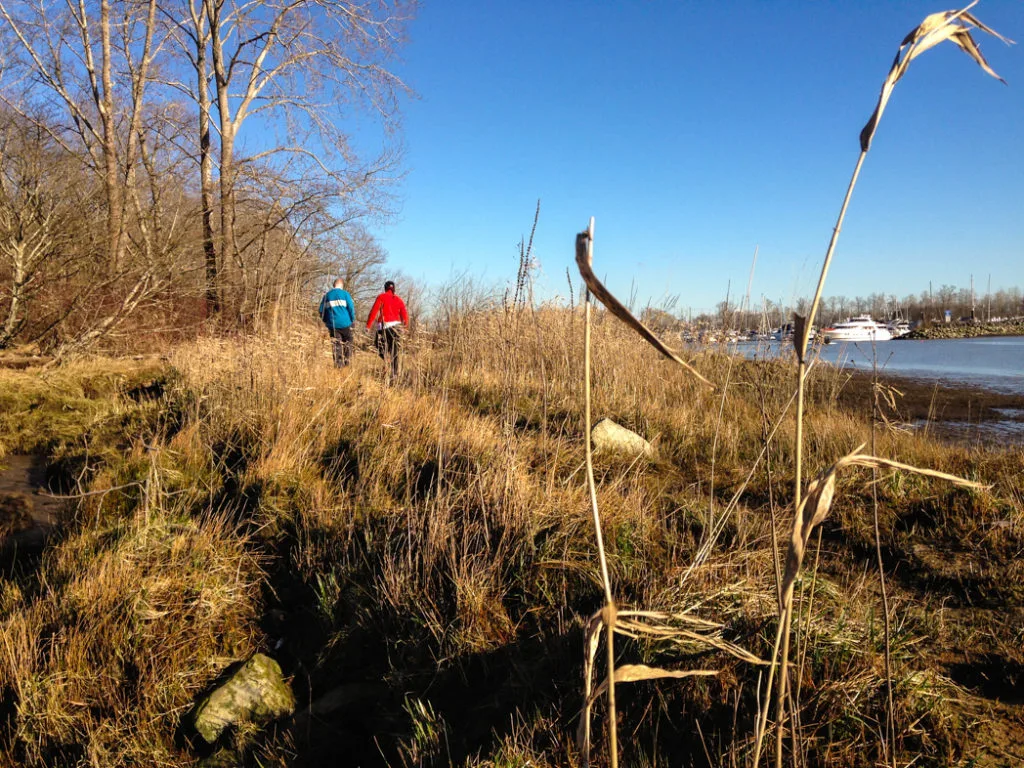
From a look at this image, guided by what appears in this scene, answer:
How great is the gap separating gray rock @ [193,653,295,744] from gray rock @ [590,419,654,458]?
8.89ft

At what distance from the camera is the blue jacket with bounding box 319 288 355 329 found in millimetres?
8539

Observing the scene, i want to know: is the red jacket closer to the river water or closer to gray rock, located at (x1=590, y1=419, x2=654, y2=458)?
gray rock, located at (x1=590, y1=419, x2=654, y2=458)

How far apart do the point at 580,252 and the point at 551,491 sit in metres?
2.93

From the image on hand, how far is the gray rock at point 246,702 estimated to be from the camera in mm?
2584

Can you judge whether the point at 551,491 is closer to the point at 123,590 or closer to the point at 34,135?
the point at 123,590

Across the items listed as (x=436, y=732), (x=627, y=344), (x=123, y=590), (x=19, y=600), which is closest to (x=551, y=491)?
(x=436, y=732)

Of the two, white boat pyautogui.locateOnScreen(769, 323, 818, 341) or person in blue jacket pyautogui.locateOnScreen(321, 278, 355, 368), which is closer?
white boat pyautogui.locateOnScreen(769, 323, 818, 341)

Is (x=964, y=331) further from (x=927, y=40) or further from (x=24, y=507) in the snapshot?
(x=927, y=40)

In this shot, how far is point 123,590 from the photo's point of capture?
3.04 meters

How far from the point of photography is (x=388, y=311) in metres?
8.53

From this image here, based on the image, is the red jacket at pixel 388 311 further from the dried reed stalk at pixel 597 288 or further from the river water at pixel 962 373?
the dried reed stalk at pixel 597 288

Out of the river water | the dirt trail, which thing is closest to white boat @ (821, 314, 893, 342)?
the river water

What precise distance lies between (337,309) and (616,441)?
5.33 metres

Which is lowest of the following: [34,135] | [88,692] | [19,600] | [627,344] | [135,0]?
[88,692]
